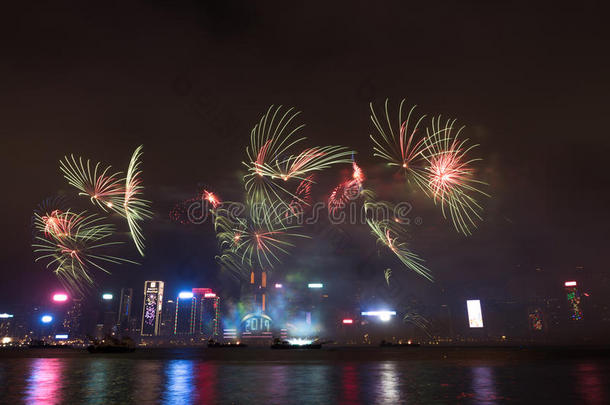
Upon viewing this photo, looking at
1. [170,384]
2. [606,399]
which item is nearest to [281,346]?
[170,384]

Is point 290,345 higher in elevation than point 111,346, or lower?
lower

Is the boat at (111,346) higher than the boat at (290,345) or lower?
higher

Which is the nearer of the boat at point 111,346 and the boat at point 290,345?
the boat at point 111,346

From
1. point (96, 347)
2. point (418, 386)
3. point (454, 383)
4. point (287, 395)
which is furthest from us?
A: point (96, 347)

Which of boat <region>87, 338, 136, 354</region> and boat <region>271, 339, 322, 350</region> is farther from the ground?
boat <region>87, 338, 136, 354</region>

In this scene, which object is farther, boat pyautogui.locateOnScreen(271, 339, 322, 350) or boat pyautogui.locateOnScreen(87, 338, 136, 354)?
boat pyautogui.locateOnScreen(271, 339, 322, 350)

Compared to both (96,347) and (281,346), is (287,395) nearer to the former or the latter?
(96,347)

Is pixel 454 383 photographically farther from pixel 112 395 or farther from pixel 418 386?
pixel 112 395

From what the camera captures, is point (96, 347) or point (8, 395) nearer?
point (8, 395)

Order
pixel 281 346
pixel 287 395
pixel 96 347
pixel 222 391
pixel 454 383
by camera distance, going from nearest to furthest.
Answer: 1. pixel 287 395
2. pixel 222 391
3. pixel 454 383
4. pixel 96 347
5. pixel 281 346

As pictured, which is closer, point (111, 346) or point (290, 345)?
point (111, 346)
